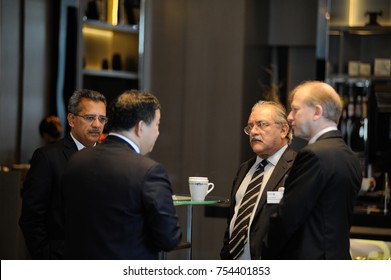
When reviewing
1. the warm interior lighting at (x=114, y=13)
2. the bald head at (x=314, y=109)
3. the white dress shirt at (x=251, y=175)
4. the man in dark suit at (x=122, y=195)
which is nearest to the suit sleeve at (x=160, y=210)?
the man in dark suit at (x=122, y=195)

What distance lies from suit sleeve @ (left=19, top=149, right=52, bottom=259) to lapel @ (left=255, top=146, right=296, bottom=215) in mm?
946

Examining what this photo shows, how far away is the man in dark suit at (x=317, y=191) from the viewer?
122 inches

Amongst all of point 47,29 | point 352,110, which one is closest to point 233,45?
point 352,110

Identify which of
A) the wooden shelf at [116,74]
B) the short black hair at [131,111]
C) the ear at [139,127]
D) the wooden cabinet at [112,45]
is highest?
the wooden cabinet at [112,45]

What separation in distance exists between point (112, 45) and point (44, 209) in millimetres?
4268

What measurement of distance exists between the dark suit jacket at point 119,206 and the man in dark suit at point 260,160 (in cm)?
72

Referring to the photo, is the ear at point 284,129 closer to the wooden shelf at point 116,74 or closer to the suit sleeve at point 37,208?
the suit sleeve at point 37,208

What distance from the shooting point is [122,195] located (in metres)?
2.87

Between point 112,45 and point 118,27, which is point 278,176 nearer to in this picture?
point 118,27

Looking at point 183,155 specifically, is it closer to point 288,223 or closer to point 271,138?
point 271,138

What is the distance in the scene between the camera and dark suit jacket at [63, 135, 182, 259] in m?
2.87

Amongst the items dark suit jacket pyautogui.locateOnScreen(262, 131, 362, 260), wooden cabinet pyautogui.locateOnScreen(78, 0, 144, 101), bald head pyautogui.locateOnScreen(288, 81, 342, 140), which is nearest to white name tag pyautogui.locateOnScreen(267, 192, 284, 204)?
dark suit jacket pyautogui.locateOnScreen(262, 131, 362, 260)

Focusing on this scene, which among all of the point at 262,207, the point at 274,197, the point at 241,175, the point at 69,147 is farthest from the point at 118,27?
the point at 274,197
